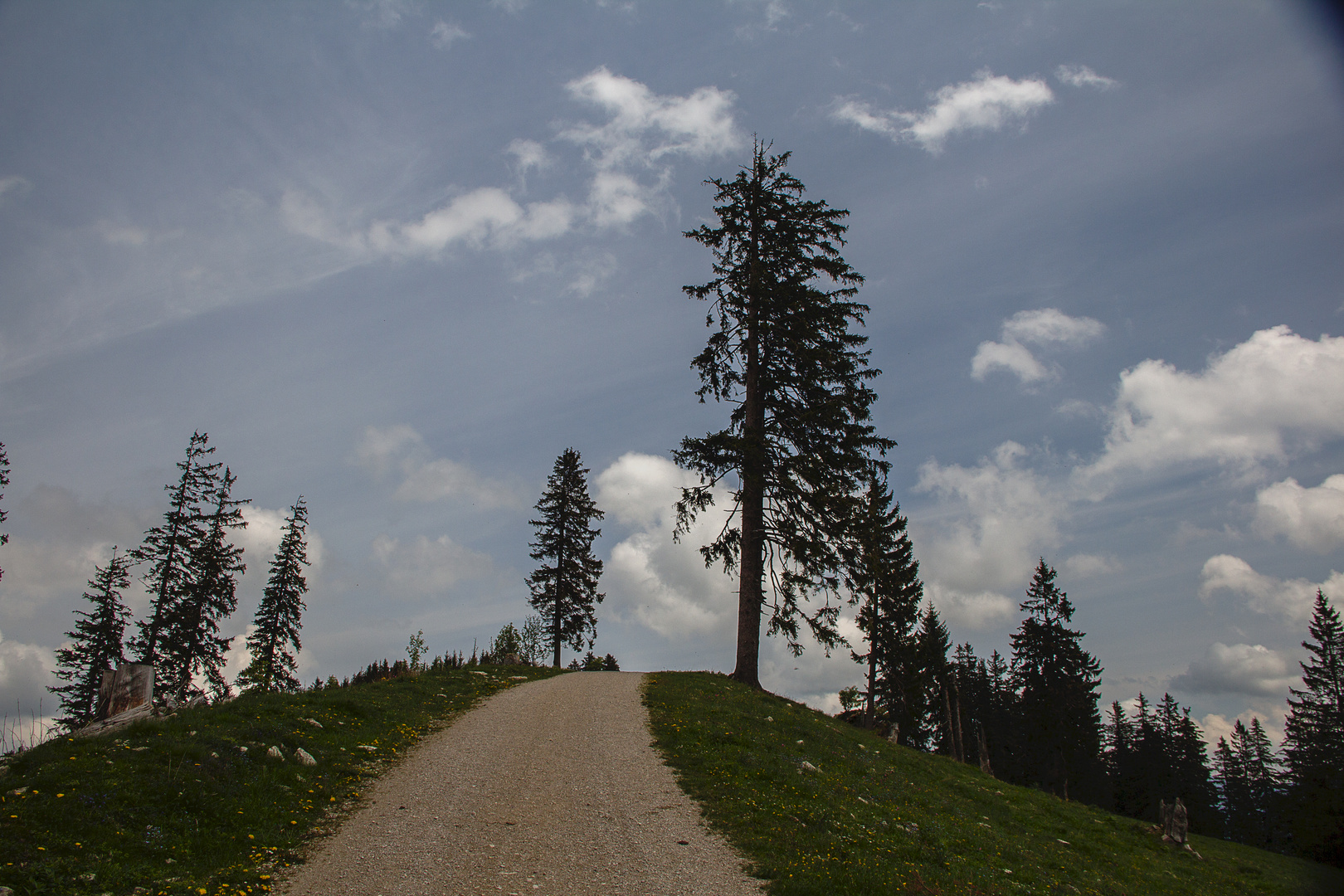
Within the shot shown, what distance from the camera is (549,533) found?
43.2 m

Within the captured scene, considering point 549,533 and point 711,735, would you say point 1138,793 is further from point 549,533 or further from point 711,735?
point 711,735

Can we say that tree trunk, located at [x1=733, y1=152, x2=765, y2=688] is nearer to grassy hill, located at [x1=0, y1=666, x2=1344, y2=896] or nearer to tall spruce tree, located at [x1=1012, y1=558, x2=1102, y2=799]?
grassy hill, located at [x1=0, y1=666, x2=1344, y2=896]

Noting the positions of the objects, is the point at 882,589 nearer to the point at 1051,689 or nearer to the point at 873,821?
the point at 873,821

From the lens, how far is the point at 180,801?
8133mm

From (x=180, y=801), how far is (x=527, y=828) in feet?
13.7

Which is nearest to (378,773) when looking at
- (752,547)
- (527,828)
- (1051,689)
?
(527,828)

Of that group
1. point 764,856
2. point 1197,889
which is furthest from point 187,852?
point 1197,889

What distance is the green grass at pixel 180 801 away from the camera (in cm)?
650

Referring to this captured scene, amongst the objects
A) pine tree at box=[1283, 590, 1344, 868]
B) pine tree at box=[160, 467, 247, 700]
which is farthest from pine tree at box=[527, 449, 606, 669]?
pine tree at box=[1283, 590, 1344, 868]

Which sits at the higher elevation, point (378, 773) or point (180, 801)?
point (180, 801)

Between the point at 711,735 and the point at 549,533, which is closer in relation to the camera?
the point at 711,735

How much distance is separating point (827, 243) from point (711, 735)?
1642 cm

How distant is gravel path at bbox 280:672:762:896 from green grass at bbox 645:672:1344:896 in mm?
659

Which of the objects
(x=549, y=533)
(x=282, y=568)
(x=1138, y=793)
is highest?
(x=549, y=533)
